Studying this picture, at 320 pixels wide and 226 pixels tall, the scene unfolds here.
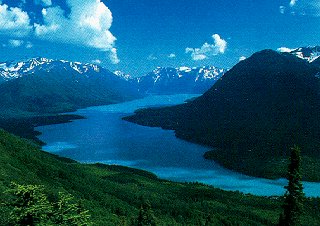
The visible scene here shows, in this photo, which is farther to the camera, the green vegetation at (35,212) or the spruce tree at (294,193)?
the spruce tree at (294,193)

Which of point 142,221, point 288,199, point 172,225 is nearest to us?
point 288,199

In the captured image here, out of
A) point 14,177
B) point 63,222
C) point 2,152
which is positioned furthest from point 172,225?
point 63,222

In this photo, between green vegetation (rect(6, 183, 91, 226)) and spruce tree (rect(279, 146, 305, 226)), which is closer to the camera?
green vegetation (rect(6, 183, 91, 226))

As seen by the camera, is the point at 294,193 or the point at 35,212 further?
the point at 294,193

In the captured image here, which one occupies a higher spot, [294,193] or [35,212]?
[294,193]

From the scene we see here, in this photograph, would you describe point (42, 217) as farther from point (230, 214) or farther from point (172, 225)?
point (230, 214)

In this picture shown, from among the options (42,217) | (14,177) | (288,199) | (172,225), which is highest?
(288,199)

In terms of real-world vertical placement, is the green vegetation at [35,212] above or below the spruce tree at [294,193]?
below

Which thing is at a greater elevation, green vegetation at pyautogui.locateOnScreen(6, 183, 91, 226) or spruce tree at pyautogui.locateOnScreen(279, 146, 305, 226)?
spruce tree at pyautogui.locateOnScreen(279, 146, 305, 226)
